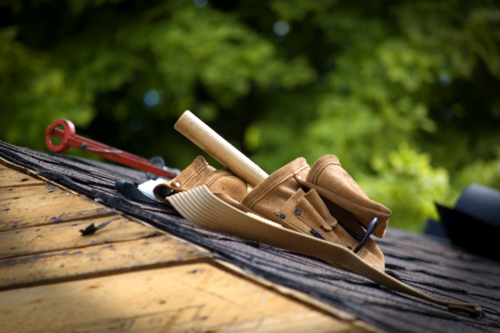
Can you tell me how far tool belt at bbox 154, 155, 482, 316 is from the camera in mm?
1094

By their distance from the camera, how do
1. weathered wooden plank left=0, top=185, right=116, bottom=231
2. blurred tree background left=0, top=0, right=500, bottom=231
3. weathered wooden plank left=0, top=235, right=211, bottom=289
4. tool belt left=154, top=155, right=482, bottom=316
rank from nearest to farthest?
1. weathered wooden plank left=0, top=235, right=211, bottom=289
2. weathered wooden plank left=0, top=185, right=116, bottom=231
3. tool belt left=154, top=155, right=482, bottom=316
4. blurred tree background left=0, top=0, right=500, bottom=231

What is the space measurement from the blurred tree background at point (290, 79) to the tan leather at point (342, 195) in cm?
395

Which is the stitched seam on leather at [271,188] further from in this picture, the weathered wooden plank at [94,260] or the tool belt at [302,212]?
the weathered wooden plank at [94,260]

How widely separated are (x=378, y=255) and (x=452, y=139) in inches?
256

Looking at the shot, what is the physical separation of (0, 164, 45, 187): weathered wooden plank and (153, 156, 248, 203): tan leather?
0.29m

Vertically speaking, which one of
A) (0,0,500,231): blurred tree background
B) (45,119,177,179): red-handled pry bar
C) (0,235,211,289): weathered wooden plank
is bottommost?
(0,235,211,289): weathered wooden plank

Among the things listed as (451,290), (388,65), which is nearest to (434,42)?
(388,65)

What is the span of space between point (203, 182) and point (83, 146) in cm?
68

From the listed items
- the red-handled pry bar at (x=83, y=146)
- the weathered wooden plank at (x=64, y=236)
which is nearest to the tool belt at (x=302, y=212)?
the weathered wooden plank at (x=64, y=236)

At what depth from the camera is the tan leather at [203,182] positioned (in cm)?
120

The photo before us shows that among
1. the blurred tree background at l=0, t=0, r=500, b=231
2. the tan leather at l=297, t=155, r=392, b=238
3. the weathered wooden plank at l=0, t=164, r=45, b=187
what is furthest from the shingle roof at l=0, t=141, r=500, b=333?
the blurred tree background at l=0, t=0, r=500, b=231

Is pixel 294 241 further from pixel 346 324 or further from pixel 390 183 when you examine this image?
pixel 390 183

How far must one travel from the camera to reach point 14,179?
115cm

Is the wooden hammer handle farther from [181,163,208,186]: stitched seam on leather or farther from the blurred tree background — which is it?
the blurred tree background
